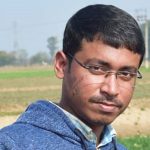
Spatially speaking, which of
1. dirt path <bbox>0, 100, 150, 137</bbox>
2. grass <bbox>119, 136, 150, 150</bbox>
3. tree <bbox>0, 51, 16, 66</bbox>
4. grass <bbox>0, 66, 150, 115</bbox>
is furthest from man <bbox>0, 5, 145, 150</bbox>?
tree <bbox>0, 51, 16, 66</bbox>

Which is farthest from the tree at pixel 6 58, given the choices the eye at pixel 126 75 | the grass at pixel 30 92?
the eye at pixel 126 75

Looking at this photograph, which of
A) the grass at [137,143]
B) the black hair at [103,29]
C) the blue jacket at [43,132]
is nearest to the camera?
the blue jacket at [43,132]

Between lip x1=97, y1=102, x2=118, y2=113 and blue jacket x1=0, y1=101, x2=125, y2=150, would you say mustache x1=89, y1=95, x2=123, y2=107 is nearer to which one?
lip x1=97, y1=102, x2=118, y2=113

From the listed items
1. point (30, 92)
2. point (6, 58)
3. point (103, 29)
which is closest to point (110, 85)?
point (103, 29)

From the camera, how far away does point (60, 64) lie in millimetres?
2166

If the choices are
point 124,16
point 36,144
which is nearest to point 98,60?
point 124,16

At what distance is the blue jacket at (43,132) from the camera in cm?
196

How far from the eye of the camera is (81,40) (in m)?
2.09

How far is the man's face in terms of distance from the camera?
2020 mm

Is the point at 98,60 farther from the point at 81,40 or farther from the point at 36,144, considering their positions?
the point at 36,144

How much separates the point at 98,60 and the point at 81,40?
0.35 ft

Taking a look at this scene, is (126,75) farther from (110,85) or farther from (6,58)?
(6,58)

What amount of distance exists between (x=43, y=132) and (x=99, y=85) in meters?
0.26

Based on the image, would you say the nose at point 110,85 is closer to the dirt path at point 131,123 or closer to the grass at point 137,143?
the grass at point 137,143
